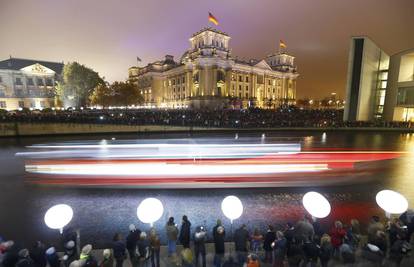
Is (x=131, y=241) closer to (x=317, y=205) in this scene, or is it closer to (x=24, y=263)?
(x=24, y=263)

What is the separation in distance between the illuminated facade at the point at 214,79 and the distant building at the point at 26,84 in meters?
43.6

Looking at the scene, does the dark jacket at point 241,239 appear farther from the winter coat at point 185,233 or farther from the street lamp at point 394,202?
the street lamp at point 394,202

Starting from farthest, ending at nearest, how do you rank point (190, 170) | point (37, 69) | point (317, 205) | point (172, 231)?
point (37, 69), point (190, 170), point (172, 231), point (317, 205)

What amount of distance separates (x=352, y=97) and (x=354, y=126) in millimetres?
8340

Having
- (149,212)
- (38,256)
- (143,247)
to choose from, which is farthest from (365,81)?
(38,256)

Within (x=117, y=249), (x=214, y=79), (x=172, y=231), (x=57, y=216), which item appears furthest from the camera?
(x=214, y=79)

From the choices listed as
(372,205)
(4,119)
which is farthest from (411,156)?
(4,119)

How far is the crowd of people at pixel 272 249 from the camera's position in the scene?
5301mm

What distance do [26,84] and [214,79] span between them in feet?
221

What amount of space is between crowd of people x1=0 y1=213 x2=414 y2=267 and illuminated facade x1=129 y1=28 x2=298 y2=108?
75614 mm

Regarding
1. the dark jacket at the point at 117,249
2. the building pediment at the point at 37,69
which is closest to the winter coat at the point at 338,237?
the dark jacket at the point at 117,249

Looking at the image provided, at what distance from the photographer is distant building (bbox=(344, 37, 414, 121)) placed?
44.2 meters

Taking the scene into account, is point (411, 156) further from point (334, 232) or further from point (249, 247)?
point (249, 247)

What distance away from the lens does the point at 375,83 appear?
48.2 meters
